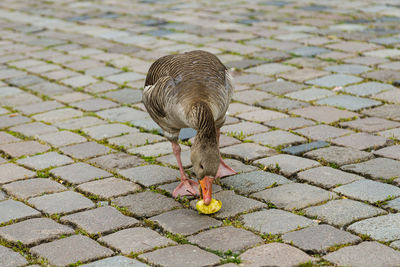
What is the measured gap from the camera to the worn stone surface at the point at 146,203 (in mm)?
5057

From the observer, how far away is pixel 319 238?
443cm

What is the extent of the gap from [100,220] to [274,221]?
4.39ft

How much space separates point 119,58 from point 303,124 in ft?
13.3

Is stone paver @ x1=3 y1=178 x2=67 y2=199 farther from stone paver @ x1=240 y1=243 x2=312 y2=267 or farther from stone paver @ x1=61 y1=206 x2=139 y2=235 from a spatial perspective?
stone paver @ x1=240 y1=243 x2=312 y2=267

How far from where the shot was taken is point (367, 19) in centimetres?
1166

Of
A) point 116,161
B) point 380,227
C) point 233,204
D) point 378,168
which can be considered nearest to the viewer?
point 380,227

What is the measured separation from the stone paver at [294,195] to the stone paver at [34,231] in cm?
162

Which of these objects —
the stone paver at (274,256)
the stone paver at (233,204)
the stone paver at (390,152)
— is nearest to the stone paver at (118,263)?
the stone paver at (274,256)

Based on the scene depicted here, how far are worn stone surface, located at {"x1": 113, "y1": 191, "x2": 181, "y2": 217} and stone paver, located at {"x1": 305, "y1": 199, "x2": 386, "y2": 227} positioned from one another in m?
1.14

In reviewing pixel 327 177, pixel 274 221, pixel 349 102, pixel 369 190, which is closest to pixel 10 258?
pixel 274 221

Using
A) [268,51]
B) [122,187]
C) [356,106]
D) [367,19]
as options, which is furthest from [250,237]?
[367,19]

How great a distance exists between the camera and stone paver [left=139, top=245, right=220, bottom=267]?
416 centimetres

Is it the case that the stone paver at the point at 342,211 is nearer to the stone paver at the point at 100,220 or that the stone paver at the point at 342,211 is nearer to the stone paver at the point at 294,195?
the stone paver at the point at 294,195

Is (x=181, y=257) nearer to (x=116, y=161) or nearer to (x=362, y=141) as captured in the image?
(x=116, y=161)
